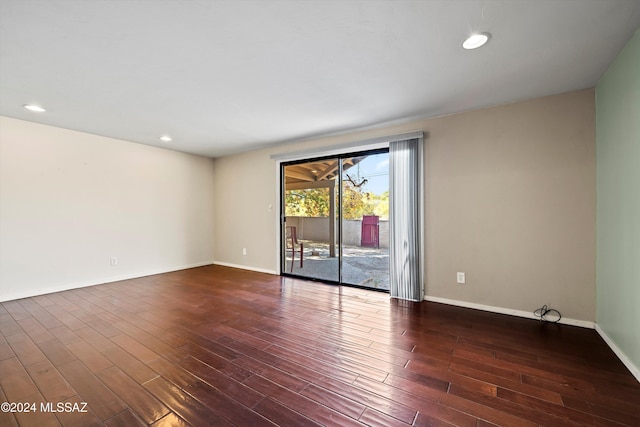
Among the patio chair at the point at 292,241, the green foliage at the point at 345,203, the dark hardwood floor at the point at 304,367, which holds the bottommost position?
the dark hardwood floor at the point at 304,367

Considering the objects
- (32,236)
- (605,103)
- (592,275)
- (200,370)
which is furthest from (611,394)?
(32,236)

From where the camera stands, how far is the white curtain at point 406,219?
3.48 m

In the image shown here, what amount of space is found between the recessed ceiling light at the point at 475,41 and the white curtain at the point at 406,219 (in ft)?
5.22

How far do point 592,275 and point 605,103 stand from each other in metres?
1.63

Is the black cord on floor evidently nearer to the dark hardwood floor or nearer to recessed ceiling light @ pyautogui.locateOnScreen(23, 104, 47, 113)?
the dark hardwood floor

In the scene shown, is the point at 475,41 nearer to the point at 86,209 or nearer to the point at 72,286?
the point at 86,209

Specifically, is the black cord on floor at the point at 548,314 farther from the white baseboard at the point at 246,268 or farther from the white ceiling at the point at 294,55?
the white baseboard at the point at 246,268

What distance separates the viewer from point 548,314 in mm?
2781

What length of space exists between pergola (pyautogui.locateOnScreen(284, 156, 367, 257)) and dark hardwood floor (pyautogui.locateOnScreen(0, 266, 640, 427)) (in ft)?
5.06

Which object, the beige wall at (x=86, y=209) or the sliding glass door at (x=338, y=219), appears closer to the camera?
the beige wall at (x=86, y=209)

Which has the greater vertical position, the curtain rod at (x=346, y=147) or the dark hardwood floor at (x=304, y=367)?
the curtain rod at (x=346, y=147)

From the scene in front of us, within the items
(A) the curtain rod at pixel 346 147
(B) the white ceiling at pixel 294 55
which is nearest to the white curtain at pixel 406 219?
(A) the curtain rod at pixel 346 147

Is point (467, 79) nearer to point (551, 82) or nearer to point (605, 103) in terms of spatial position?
point (551, 82)

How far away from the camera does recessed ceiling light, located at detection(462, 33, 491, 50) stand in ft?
5.98
